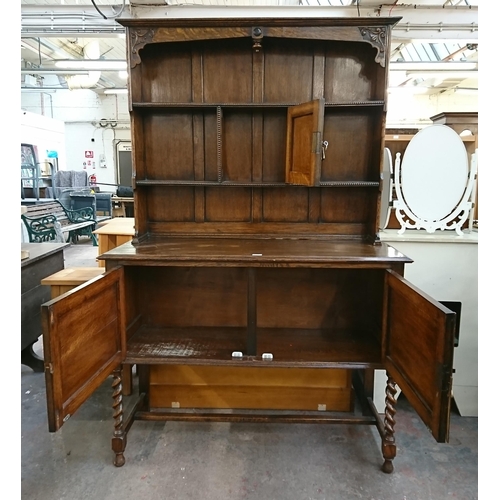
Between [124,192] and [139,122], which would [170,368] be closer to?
[139,122]

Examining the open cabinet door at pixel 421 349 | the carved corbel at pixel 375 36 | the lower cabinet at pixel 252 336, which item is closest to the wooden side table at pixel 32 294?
the lower cabinet at pixel 252 336

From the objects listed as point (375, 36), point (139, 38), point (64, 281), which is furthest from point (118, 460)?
point (375, 36)

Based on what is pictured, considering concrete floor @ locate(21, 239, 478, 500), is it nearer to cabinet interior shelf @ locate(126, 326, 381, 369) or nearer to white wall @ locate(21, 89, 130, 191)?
cabinet interior shelf @ locate(126, 326, 381, 369)

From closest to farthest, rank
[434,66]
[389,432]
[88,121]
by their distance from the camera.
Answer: [389,432] → [434,66] → [88,121]

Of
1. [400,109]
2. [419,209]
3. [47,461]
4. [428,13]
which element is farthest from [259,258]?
[400,109]

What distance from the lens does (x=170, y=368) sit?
2471 millimetres

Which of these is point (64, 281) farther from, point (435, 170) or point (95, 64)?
point (95, 64)

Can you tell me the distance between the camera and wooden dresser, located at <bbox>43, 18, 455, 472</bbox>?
2.12 m

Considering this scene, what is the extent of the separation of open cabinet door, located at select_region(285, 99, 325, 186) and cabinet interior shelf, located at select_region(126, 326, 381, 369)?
3.01ft

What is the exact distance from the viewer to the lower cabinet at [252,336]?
1.53 meters

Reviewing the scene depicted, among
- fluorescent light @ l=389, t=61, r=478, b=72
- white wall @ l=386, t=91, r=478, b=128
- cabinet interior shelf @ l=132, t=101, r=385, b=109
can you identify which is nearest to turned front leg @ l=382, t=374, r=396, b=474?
cabinet interior shelf @ l=132, t=101, r=385, b=109

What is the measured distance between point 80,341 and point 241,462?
111 cm

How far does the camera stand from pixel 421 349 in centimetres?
156
